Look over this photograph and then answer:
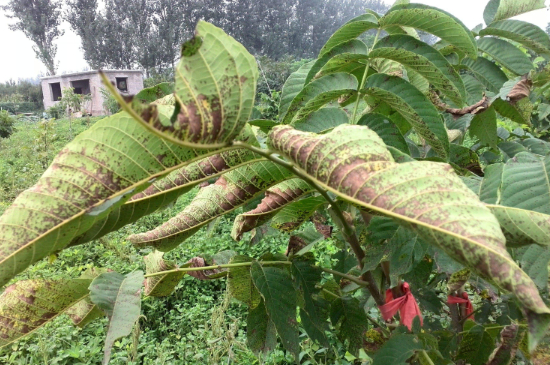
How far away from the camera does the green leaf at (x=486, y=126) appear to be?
0.74 metres

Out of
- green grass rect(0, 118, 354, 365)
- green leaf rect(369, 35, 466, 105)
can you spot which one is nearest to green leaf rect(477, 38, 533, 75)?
green leaf rect(369, 35, 466, 105)

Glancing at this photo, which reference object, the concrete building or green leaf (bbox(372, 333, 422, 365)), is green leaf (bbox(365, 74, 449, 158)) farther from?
the concrete building

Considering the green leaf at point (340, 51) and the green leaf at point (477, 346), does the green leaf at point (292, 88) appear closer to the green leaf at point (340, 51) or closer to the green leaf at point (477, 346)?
the green leaf at point (340, 51)

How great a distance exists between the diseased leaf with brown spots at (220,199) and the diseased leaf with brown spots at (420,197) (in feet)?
0.41

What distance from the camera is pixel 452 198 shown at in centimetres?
26

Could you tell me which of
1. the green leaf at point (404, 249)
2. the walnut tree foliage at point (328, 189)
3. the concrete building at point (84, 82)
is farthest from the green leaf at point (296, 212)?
the concrete building at point (84, 82)

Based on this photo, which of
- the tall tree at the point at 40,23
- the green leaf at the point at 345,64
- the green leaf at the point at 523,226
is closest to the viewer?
the green leaf at the point at 523,226

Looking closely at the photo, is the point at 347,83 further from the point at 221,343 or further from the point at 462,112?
the point at 221,343

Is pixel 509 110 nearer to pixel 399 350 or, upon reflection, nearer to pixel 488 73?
pixel 488 73

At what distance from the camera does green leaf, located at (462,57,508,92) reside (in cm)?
77

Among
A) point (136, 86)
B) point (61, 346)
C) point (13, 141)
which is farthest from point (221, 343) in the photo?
point (136, 86)

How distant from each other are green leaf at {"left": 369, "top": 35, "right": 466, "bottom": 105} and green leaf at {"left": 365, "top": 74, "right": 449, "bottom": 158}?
0.02 metres

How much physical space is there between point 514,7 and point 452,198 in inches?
27.7

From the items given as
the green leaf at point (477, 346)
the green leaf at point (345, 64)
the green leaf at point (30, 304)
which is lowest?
the green leaf at point (477, 346)
